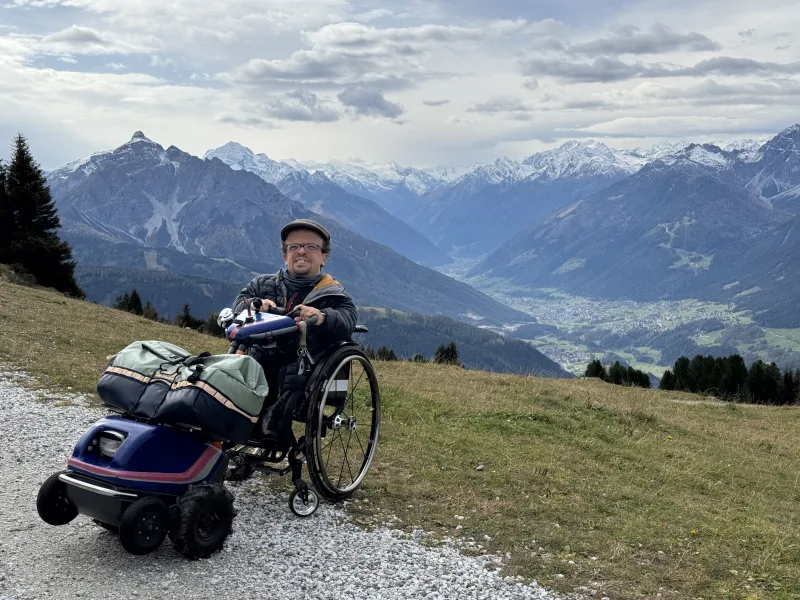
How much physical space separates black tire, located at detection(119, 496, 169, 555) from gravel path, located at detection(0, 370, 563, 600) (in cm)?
28

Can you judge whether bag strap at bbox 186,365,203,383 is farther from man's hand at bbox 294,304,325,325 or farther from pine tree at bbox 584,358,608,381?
pine tree at bbox 584,358,608,381

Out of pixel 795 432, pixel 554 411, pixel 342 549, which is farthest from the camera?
pixel 795 432

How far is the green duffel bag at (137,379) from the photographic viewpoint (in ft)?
21.1

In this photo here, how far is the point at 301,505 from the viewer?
7828mm

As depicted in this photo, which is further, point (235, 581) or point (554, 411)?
point (554, 411)

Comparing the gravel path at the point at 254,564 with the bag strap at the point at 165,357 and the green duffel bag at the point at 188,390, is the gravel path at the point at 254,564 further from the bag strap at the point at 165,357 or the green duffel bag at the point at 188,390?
the bag strap at the point at 165,357

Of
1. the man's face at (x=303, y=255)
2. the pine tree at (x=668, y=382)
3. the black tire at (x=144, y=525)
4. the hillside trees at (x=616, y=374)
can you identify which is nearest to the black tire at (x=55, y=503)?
the black tire at (x=144, y=525)

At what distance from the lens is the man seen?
24.6 ft

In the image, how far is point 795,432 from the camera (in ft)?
71.6

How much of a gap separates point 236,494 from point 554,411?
973 cm

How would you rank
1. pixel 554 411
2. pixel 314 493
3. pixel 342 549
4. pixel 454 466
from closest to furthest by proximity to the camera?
pixel 342 549, pixel 314 493, pixel 454 466, pixel 554 411

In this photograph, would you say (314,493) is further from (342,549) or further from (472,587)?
(472,587)

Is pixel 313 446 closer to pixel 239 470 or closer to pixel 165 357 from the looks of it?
pixel 239 470

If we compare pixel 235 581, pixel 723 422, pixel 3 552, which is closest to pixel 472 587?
pixel 235 581
